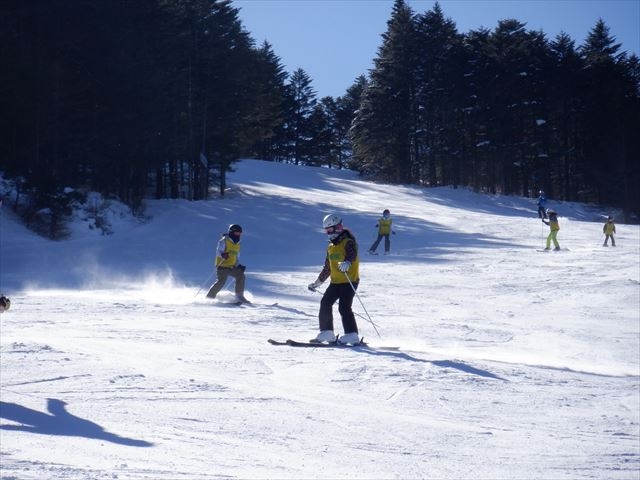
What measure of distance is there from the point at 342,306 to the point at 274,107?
2116 inches

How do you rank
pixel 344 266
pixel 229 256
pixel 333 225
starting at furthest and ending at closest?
pixel 229 256 < pixel 333 225 < pixel 344 266

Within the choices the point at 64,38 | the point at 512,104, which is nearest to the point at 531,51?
the point at 512,104

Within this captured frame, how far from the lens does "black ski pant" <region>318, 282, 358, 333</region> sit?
10.2 metres

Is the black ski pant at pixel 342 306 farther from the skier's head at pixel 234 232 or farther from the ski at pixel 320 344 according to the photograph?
the skier's head at pixel 234 232

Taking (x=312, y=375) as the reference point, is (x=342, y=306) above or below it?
above

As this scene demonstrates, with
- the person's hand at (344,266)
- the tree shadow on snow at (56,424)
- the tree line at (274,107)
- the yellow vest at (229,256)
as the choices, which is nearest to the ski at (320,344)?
the person's hand at (344,266)

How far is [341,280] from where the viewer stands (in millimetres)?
10234

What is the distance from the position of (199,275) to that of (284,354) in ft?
35.9

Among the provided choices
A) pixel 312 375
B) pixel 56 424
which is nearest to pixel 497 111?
pixel 312 375

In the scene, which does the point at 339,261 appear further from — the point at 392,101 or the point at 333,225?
the point at 392,101

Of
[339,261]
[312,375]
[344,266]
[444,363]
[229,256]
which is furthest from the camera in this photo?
[229,256]

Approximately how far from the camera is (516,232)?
32656 millimetres

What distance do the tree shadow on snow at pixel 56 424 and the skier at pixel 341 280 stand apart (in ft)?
14.7

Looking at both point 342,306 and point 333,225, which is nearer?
point 333,225
